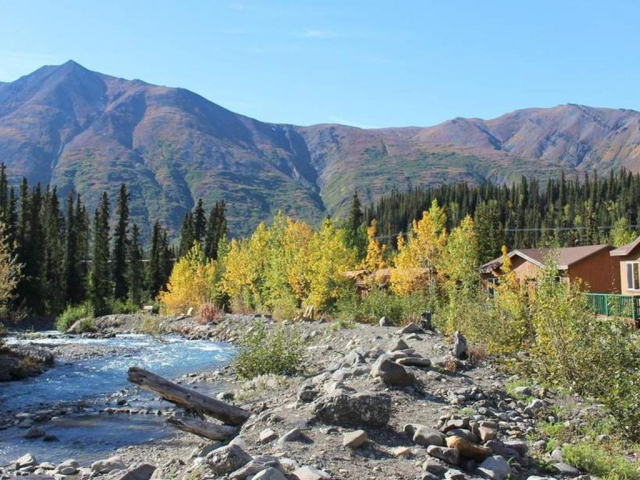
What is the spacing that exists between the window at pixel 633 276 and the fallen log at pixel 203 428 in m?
32.3

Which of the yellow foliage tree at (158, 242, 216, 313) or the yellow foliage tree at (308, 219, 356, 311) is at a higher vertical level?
the yellow foliage tree at (308, 219, 356, 311)

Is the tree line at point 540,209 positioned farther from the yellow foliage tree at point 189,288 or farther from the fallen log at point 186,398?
the fallen log at point 186,398

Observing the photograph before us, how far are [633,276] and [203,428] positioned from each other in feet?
111

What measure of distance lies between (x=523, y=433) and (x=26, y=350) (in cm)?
2278

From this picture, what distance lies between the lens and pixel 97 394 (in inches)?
720

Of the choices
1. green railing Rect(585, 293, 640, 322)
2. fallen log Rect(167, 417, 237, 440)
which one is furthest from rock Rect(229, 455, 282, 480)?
green railing Rect(585, 293, 640, 322)

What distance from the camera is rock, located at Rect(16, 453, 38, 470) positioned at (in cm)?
1091

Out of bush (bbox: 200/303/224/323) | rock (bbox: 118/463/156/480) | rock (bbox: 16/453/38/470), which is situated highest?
rock (bbox: 118/463/156/480)

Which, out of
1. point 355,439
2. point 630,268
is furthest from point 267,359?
point 630,268

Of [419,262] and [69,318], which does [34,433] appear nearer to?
[69,318]

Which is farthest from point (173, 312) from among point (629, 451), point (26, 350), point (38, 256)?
point (629, 451)

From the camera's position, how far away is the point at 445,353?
16.5 metres

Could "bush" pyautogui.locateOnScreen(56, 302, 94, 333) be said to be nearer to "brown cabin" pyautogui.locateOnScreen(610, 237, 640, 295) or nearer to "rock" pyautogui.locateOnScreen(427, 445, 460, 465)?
"brown cabin" pyautogui.locateOnScreen(610, 237, 640, 295)

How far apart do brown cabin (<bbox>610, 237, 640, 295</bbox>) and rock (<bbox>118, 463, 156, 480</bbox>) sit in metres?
33.0
